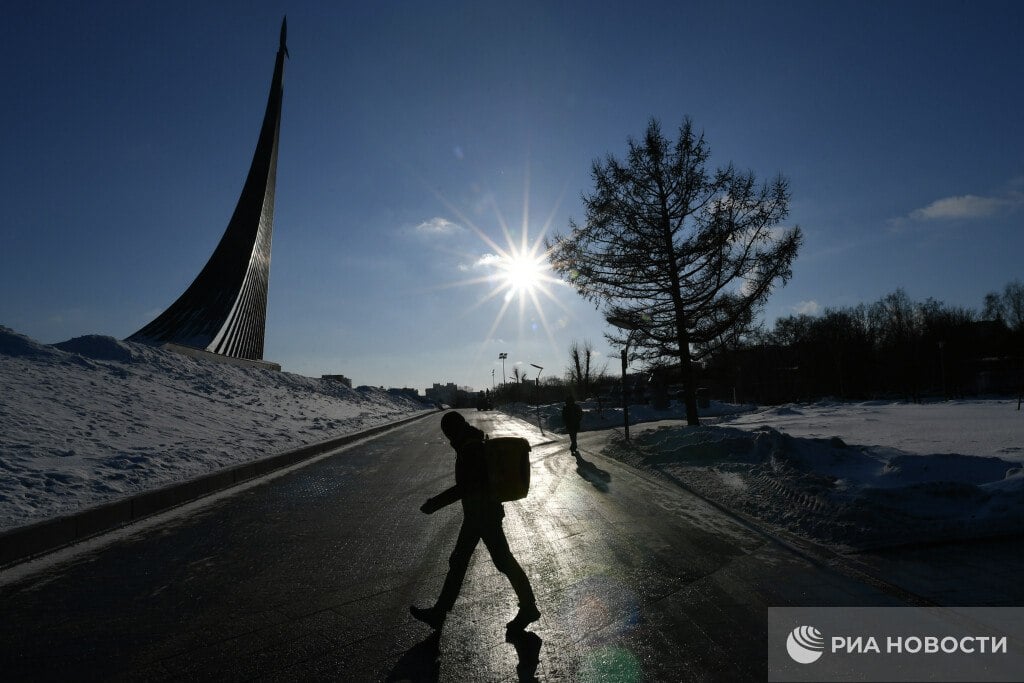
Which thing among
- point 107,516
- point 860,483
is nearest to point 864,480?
point 860,483

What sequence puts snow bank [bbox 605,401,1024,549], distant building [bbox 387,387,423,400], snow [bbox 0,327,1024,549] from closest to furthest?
1. snow bank [bbox 605,401,1024,549]
2. snow [bbox 0,327,1024,549]
3. distant building [bbox 387,387,423,400]

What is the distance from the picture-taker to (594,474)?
1152 cm

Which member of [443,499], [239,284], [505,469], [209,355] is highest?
[239,284]

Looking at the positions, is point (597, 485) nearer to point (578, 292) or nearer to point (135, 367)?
point (578, 292)

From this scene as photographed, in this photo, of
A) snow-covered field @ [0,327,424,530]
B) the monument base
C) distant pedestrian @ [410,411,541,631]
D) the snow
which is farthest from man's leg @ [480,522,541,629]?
the monument base

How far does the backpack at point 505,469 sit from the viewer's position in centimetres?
392

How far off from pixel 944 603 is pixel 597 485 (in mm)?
6344

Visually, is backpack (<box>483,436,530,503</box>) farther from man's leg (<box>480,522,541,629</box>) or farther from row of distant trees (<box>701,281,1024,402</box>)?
row of distant trees (<box>701,281,1024,402</box>)

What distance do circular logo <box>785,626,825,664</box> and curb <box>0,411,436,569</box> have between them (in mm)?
7287

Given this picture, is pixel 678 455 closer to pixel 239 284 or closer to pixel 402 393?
pixel 239 284

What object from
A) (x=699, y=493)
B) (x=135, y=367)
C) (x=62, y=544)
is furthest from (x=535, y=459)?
(x=135, y=367)

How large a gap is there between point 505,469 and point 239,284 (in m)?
43.6

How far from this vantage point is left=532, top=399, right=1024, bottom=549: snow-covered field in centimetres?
587

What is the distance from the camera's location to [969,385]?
53188mm
